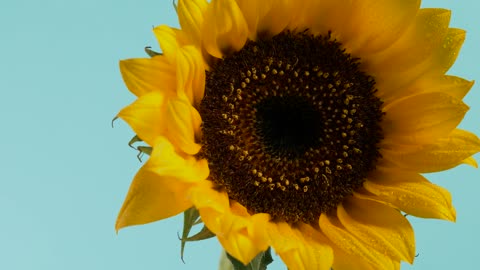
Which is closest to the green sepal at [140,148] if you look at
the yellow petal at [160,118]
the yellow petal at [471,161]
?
the yellow petal at [160,118]

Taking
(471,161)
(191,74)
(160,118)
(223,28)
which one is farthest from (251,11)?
(471,161)

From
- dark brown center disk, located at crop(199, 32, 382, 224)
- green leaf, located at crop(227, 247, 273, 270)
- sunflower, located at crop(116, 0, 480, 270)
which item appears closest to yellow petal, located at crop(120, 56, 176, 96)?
sunflower, located at crop(116, 0, 480, 270)

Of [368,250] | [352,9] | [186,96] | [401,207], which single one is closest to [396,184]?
[401,207]

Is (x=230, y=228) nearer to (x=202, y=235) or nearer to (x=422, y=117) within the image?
(x=202, y=235)

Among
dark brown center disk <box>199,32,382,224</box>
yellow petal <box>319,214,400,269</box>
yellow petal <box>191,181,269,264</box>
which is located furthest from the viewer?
dark brown center disk <box>199,32,382,224</box>

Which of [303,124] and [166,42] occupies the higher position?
[166,42]

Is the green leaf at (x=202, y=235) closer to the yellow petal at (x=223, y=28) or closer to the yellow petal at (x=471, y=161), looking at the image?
the yellow petal at (x=223, y=28)

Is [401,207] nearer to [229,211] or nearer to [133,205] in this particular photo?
[229,211]

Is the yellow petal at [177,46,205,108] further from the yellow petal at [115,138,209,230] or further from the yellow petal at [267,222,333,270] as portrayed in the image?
the yellow petal at [267,222,333,270]
